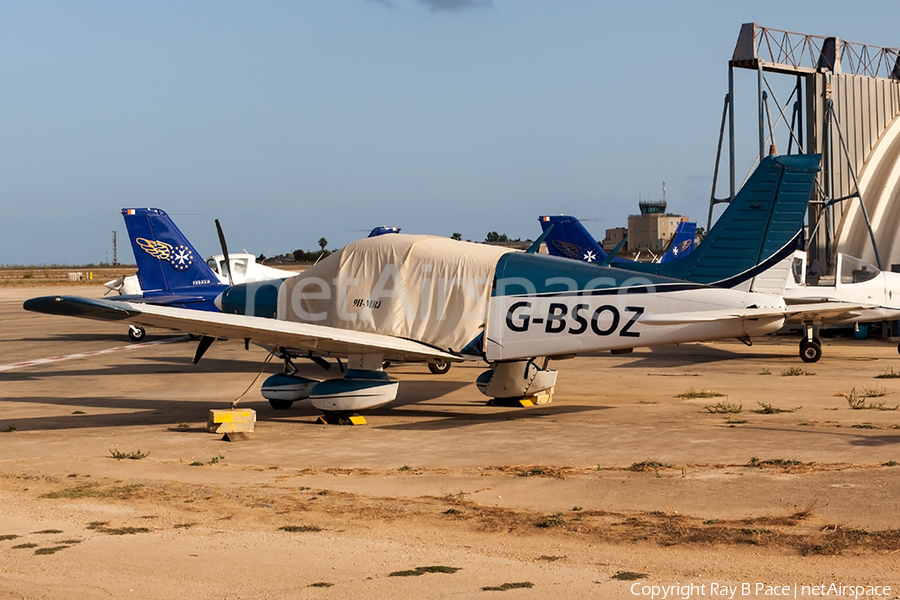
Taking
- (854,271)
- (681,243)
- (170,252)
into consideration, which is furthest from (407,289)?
(681,243)

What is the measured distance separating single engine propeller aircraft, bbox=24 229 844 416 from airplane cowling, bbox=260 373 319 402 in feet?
0.05

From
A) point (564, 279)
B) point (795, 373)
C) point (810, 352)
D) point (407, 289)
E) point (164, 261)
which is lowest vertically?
point (795, 373)

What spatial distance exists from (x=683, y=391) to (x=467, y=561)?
32.5 feet

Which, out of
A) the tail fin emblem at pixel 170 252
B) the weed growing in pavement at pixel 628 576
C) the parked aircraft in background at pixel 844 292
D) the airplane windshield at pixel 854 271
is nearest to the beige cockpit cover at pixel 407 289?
the weed growing in pavement at pixel 628 576

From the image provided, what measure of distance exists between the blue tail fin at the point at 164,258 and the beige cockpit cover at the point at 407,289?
11286mm

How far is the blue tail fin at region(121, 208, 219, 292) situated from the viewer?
2369 cm

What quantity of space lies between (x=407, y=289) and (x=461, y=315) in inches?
36.3

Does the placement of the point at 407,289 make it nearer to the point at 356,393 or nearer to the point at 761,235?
the point at 356,393

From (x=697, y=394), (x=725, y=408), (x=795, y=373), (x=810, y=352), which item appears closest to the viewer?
(x=725, y=408)

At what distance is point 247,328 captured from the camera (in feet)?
36.8

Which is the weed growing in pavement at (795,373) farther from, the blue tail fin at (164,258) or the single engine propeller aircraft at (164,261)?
the blue tail fin at (164,258)

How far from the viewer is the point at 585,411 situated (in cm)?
1305

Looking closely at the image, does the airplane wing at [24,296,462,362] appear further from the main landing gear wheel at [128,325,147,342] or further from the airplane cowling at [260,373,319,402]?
the main landing gear wheel at [128,325,147,342]

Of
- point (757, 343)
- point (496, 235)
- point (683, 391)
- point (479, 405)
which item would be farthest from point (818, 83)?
point (496, 235)
